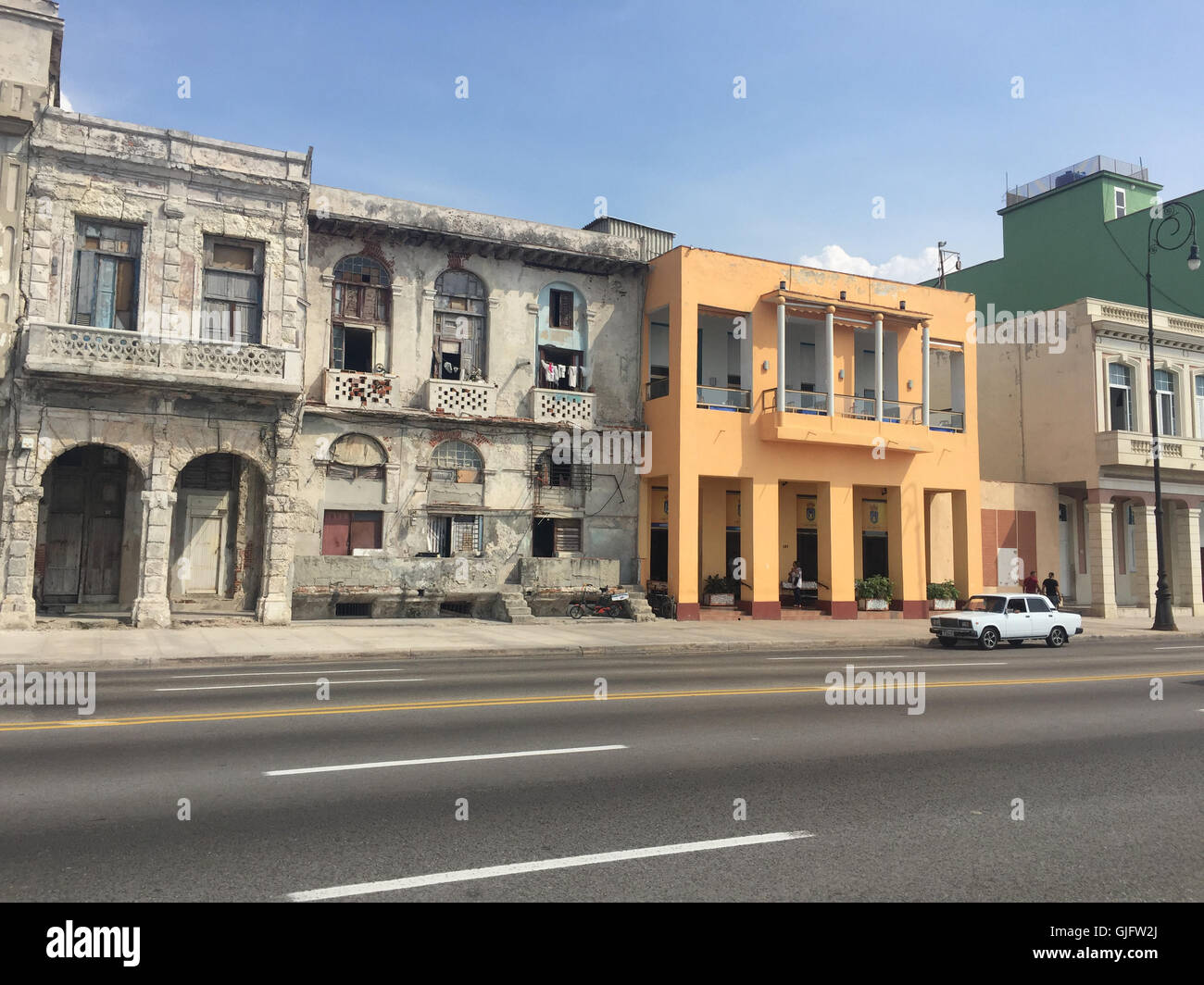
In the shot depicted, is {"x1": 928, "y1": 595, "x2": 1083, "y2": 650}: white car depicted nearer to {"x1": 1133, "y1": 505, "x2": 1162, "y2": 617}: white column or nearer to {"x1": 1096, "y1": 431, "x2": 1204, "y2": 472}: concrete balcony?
{"x1": 1096, "y1": 431, "x2": 1204, "y2": 472}: concrete balcony

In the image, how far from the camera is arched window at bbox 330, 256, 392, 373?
85.7 ft

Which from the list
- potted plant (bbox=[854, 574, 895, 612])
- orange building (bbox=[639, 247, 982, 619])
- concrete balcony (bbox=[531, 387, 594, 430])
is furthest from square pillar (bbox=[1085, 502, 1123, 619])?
concrete balcony (bbox=[531, 387, 594, 430])

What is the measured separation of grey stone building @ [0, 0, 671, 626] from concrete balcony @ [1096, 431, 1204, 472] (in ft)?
59.8

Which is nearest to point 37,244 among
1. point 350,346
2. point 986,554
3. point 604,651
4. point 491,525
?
point 350,346

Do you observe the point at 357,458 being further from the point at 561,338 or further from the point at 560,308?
the point at 560,308

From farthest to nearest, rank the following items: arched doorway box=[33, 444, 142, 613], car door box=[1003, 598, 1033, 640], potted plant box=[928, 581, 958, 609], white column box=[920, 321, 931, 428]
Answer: potted plant box=[928, 581, 958, 609]
white column box=[920, 321, 931, 428]
arched doorway box=[33, 444, 142, 613]
car door box=[1003, 598, 1033, 640]

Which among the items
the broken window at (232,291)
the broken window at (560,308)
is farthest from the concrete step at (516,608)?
the broken window at (232,291)

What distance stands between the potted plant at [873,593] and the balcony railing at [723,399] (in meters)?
7.44

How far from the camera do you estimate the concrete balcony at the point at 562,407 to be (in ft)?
91.9

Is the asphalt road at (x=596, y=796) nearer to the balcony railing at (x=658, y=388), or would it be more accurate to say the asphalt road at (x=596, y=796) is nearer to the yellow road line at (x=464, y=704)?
the yellow road line at (x=464, y=704)

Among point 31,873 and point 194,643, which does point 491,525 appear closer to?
point 194,643

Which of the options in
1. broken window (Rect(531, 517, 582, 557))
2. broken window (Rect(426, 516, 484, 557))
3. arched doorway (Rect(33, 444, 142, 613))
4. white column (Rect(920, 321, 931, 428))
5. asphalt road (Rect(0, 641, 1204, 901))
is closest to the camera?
asphalt road (Rect(0, 641, 1204, 901))

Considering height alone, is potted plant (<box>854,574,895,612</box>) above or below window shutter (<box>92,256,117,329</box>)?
below

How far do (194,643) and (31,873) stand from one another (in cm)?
1442
